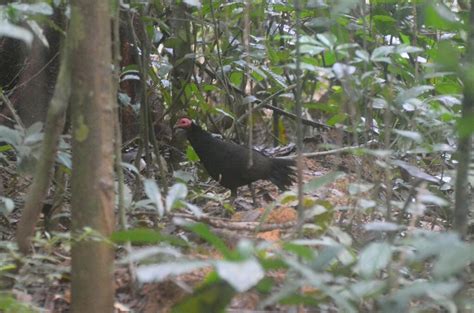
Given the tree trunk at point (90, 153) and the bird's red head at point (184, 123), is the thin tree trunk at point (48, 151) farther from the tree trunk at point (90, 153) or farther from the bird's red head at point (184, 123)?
the bird's red head at point (184, 123)

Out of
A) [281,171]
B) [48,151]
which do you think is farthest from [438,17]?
[281,171]

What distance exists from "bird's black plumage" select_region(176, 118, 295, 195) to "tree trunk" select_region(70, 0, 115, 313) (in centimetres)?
288

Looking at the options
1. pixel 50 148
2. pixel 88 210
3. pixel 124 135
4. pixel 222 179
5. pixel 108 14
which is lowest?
pixel 222 179

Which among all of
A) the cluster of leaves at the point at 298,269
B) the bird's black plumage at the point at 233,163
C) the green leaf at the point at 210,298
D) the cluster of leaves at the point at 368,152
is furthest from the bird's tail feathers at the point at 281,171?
the green leaf at the point at 210,298

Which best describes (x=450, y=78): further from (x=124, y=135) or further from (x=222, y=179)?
(x=124, y=135)

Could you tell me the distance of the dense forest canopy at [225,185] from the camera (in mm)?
1552

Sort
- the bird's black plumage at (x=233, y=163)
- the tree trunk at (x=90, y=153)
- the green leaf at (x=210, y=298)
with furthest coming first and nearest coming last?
1. the bird's black plumage at (x=233, y=163)
2. the tree trunk at (x=90, y=153)
3. the green leaf at (x=210, y=298)

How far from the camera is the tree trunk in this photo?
1960 millimetres

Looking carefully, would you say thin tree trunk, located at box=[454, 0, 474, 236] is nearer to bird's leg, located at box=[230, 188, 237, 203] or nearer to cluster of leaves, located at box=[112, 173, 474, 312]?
cluster of leaves, located at box=[112, 173, 474, 312]

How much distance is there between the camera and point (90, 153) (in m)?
1.96

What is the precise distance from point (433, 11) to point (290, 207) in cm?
215

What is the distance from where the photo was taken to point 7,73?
4.22 meters

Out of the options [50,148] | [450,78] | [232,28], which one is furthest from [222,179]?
[50,148]

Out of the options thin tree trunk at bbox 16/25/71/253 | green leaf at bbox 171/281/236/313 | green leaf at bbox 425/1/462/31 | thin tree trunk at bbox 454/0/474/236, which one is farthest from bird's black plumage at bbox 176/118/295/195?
green leaf at bbox 425/1/462/31
